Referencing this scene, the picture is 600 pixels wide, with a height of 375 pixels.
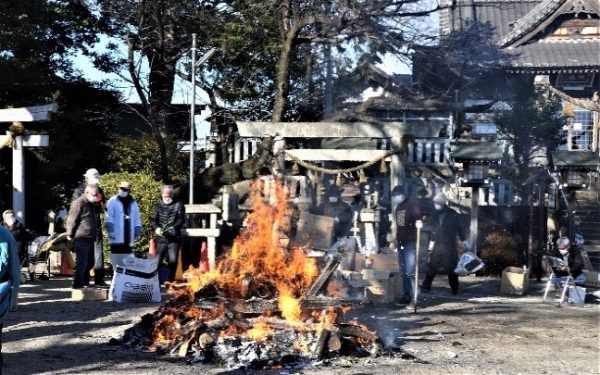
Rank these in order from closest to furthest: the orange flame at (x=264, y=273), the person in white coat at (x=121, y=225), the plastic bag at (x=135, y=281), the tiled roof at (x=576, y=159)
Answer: the orange flame at (x=264, y=273) → the plastic bag at (x=135, y=281) → the person in white coat at (x=121, y=225) → the tiled roof at (x=576, y=159)

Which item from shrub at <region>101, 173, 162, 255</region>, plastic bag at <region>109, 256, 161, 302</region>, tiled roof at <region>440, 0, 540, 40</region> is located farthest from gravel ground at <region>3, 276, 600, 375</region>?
tiled roof at <region>440, 0, 540, 40</region>

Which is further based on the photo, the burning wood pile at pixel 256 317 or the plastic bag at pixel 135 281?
the plastic bag at pixel 135 281

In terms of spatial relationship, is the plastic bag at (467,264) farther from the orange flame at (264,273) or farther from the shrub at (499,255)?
the orange flame at (264,273)

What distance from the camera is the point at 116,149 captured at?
22.5 metres

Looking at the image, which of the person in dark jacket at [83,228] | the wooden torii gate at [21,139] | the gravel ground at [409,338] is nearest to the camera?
the gravel ground at [409,338]

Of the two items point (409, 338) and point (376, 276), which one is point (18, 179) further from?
point (409, 338)

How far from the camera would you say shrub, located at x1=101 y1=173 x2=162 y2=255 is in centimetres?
1581

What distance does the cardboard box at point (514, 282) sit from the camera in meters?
13.6

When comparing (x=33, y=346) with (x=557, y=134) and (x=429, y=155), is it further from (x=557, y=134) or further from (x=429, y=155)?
(x=557, y=134)

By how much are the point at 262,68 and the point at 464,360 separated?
50.2ft

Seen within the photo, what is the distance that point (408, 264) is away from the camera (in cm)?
1209

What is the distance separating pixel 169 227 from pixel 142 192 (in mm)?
3598

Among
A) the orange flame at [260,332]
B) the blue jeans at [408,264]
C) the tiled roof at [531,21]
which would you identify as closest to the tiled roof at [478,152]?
the blue jeans at [408,264]

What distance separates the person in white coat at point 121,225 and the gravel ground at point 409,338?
3.04 feet
